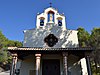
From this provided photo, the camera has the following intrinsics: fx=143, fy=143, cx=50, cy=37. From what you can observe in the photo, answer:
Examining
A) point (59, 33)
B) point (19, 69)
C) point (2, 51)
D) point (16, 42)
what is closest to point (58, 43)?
point (59, 33)

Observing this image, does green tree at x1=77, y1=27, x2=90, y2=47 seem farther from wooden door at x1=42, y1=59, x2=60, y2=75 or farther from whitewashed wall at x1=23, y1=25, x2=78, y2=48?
wooden door at x1=42, y1=59, x2=60, y2=75

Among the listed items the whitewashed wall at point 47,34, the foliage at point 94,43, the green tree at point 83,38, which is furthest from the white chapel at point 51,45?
the green tree at point 83,38

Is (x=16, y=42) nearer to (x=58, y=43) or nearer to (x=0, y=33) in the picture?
(x=0, y=33)

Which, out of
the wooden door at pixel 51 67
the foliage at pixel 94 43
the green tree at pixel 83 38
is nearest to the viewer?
the wooden door at pixel 51 67

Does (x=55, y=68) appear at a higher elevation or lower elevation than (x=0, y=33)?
lower

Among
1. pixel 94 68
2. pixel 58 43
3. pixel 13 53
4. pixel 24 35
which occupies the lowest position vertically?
pixel 94 68

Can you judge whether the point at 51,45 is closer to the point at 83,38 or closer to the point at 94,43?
the point at 94,43

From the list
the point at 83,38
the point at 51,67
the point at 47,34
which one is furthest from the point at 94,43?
the point at 51,67

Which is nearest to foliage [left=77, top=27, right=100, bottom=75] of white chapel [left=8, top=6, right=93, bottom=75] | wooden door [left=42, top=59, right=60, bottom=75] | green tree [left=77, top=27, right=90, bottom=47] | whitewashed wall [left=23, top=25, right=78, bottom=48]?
green tree [left=77, top=27, right=90, bottom=47]

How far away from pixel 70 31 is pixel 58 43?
1824mm

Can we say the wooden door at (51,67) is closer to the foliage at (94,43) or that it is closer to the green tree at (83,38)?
the foliage at (94,43)

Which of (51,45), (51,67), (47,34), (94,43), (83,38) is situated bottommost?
(51,67)

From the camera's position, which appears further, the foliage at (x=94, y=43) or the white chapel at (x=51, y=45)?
the foliage at (x=94, y=43)

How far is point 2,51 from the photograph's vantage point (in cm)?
3136
